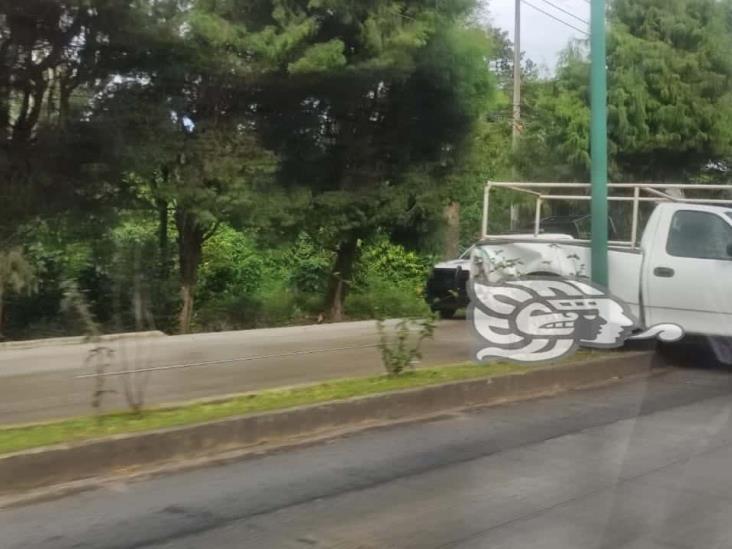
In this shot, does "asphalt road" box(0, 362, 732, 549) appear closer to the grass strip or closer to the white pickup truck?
the grass strip

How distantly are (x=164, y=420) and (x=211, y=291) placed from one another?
12.3 metres

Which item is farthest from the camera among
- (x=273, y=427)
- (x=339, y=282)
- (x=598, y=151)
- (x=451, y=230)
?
(x=451, y=230)

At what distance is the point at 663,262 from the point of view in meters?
11.1

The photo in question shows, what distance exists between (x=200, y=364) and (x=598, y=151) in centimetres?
506

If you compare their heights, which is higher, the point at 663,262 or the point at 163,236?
the point at 163,236

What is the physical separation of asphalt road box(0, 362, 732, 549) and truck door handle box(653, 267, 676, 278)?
9.29ft

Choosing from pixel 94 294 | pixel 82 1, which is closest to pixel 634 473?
pixel 82 1

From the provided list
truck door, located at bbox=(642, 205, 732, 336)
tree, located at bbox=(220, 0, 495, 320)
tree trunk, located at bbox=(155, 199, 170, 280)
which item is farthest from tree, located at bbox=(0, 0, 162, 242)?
truck door, located at bbox=(642, 205, 732, 336)

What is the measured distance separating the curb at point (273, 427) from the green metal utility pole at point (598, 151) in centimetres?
116

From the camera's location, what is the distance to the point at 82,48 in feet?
48.3

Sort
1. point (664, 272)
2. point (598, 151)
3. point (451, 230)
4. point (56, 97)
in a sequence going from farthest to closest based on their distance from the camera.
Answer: point (451, 230) < point (56, 97) < point (598, 151) < point (664, 272)

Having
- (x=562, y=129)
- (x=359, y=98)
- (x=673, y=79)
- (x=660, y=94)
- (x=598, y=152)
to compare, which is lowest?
(x=598, y=152)

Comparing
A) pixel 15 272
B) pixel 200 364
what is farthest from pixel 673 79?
pixel 15 272

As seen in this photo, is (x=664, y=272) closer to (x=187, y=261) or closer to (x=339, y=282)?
(x=339, y=282)
